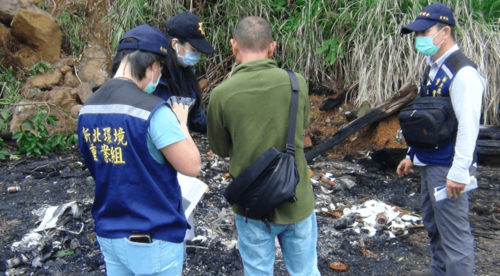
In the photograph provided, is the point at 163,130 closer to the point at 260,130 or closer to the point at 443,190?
the point at 260,130

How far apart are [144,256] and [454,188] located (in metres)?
1.88

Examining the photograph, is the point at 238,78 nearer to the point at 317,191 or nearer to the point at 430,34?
the point at 430,34

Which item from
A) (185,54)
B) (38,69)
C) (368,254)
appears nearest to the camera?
(185,54)

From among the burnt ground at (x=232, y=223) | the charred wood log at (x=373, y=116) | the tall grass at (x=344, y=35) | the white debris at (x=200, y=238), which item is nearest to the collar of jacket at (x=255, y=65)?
the burnt ground at (x=232, y=223)

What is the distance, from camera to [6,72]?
7.55 meters

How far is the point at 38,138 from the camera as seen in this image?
19.9 ft

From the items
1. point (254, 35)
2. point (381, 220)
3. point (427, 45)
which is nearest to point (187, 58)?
point (254, 35)

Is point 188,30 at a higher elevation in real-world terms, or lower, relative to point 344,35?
higher

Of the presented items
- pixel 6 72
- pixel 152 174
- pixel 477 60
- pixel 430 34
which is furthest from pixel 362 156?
pixel 6 72

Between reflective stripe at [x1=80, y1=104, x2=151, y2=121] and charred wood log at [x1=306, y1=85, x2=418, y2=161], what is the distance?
3.78 meters

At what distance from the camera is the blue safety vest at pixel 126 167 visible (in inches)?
71.2

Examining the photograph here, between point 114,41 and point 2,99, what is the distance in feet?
6.87

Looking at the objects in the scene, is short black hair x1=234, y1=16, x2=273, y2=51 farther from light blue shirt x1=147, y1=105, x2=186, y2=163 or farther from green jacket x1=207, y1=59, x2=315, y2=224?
light blue shirt x1=147, y1=105, x2=186, y2=163

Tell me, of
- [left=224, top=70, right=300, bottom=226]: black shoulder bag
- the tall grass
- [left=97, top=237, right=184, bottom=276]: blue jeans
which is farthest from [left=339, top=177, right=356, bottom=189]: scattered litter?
[left=97, top=237, right=184, bottom=276]: blue jeans
